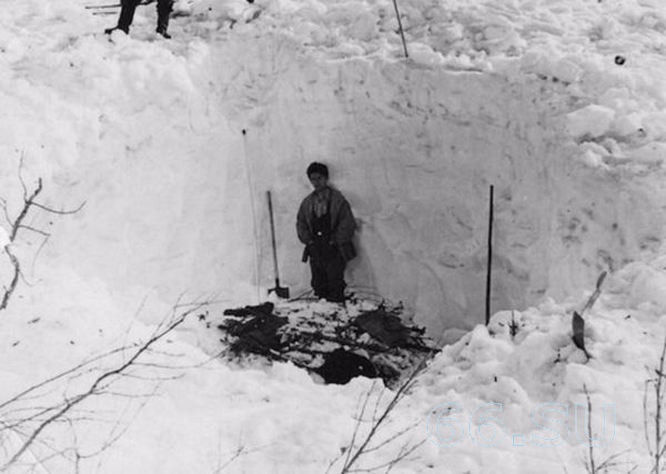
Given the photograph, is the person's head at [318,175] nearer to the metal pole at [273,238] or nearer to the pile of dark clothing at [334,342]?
the metal pole at [273,238]

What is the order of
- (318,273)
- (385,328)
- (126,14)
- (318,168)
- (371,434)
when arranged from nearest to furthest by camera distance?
(371,434)
(385,328)
(318,168)
(318,273)
(126,14)

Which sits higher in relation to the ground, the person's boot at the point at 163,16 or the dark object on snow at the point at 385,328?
the person's boot at the point at 163,16

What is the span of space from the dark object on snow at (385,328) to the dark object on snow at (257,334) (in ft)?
2.62

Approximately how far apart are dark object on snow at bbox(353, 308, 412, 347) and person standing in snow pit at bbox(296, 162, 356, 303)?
2.82 ft

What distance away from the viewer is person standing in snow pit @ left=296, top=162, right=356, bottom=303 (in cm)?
710

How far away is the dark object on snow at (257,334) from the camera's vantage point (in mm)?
6086

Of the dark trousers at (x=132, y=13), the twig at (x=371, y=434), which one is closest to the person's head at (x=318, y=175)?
the dark trousers at (x=132, y=13)

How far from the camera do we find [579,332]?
154 inches

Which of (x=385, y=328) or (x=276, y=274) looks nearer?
(x=385, y=328)

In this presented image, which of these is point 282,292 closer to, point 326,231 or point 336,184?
point 326,231

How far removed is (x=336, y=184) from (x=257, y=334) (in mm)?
2131

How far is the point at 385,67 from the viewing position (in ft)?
23.1

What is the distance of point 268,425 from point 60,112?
4.44 metres

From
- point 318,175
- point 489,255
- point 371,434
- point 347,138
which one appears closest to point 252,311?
point 318,175
